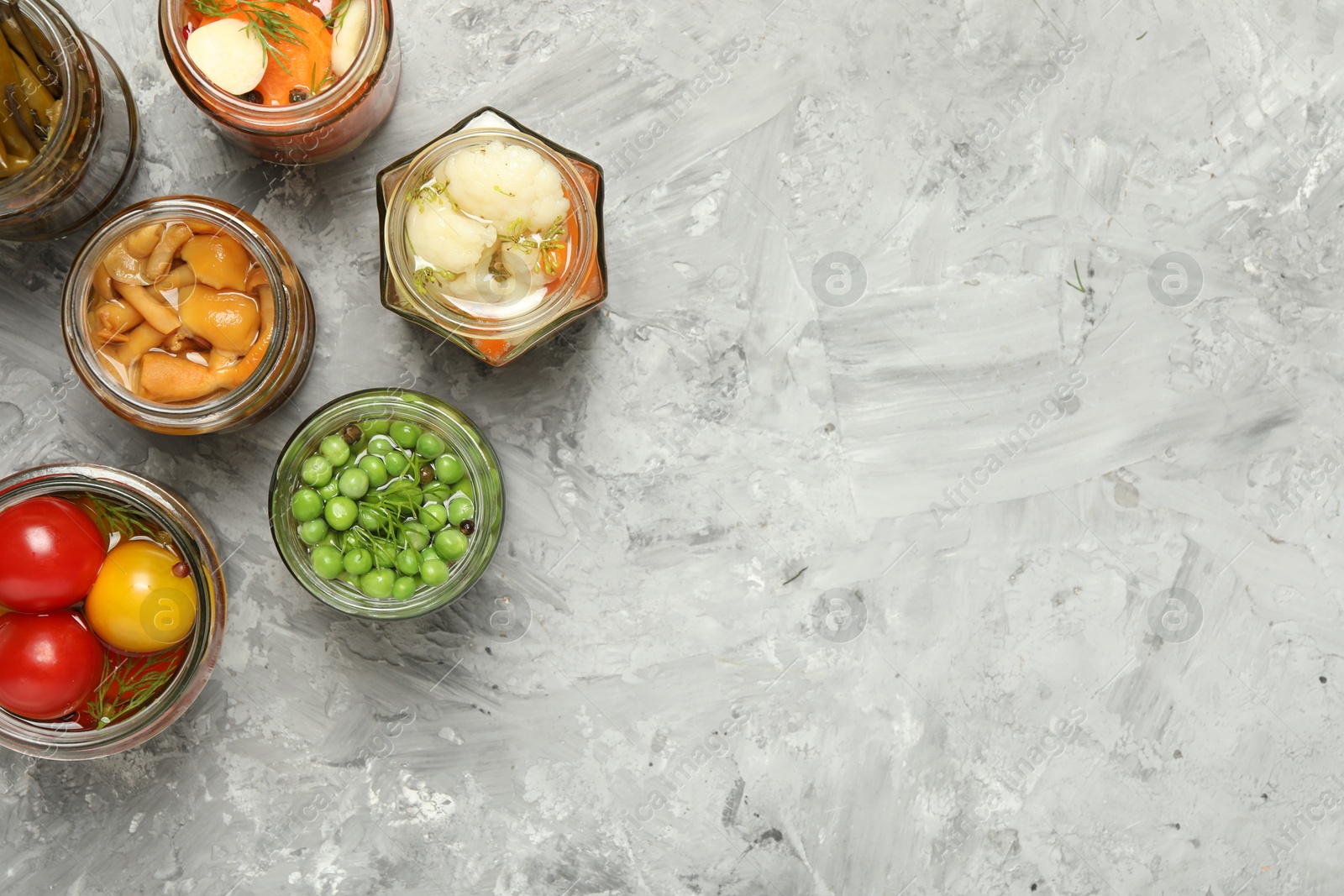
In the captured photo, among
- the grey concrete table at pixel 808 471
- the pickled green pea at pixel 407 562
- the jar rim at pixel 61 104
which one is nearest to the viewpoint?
the jar rim at pixel 61 104

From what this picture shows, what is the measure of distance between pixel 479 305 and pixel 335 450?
0.36 meters

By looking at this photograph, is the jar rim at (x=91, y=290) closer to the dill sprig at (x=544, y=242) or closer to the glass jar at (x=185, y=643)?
the glass jar at (x=185, y=643)

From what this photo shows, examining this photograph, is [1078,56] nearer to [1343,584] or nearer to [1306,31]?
[1306,31]

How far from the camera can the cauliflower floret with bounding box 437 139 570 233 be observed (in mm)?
1558

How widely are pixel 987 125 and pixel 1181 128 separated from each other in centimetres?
41

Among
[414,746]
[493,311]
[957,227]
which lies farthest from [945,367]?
[414,746]

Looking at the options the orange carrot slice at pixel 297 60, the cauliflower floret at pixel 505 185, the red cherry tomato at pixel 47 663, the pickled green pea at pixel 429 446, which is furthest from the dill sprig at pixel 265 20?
the red cherry tomato at pixel 47 663

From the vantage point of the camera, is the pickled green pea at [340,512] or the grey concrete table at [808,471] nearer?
the pickled green pea at [340,512]

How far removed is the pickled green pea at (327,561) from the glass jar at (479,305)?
43 cm

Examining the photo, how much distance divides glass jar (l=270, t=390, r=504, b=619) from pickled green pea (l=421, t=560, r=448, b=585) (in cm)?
3

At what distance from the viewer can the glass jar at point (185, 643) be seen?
5.20 ft

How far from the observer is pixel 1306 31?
6.25 feet

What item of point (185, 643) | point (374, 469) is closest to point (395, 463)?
point (374, 469)

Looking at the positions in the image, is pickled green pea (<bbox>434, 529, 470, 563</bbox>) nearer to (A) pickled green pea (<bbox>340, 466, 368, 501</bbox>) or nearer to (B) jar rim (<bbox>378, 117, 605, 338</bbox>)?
(A) pickled green pea (<bbox>340, 466, 368, 501</bbox>)
